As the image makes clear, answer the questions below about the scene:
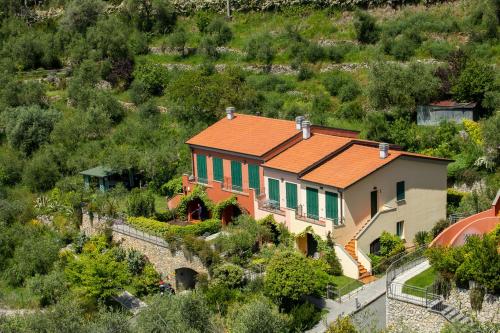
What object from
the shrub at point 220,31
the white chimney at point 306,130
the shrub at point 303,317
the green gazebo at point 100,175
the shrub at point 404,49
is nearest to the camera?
the shrub at point 303,317

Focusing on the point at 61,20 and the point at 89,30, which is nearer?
the point at 89,30

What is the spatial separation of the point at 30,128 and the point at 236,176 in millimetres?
19657

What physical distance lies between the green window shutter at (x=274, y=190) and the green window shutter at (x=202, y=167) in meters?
4.53

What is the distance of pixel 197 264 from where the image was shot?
3484 centimetres

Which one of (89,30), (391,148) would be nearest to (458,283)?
(391,148)

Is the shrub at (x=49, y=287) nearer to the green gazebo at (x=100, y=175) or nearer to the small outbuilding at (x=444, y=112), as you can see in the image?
the green gazebo at (x=100, y=175)

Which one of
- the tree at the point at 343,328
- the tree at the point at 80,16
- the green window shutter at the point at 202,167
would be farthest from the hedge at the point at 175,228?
the tree at the point at 80,16

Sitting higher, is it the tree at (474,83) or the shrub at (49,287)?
the tree at (474,83)

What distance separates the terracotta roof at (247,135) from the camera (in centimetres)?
3756

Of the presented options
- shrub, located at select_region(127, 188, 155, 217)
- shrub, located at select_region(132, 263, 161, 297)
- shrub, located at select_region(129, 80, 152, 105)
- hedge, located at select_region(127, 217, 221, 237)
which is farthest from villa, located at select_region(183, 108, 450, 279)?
shrub, located at select_region(129, 80, 152, 105)

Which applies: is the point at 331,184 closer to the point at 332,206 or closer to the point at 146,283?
the point at 332,206

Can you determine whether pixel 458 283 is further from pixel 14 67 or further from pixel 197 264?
pixel 14 67

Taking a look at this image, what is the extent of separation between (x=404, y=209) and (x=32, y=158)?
85.8 feet

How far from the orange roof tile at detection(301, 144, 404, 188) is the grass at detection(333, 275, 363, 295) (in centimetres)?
386
